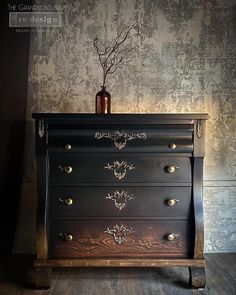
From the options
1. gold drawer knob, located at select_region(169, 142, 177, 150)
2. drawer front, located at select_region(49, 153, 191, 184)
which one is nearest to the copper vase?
drawer front, located at select_region(49, 153, 191, 184)

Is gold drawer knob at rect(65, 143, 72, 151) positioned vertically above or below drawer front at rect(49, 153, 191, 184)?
above

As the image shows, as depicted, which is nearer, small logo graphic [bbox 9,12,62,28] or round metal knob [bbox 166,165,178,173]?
round metal knob [bbox 166,165,178,173]

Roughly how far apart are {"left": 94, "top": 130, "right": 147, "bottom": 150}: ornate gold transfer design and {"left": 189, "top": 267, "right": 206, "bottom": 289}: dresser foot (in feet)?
2.81

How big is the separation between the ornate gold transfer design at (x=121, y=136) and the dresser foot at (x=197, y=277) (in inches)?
33.7

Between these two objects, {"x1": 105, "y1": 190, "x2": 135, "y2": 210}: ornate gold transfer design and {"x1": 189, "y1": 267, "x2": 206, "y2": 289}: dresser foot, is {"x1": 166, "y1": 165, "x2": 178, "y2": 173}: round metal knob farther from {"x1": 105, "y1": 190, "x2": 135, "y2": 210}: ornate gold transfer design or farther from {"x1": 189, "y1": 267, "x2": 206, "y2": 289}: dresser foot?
{"x1": 189, "y1": 267, "x2": 206, "y2": 289}: dresser foot

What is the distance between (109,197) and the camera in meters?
1.89

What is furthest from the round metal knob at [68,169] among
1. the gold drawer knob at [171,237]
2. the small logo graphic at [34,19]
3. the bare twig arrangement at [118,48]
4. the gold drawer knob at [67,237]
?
the small logo graphic at [34,19]

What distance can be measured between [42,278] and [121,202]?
65 centimetres

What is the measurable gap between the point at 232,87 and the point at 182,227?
47.1 inches

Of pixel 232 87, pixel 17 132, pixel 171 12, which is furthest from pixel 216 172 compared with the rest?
pixel 17 132

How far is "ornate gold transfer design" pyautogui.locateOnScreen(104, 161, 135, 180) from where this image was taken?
1882 mm

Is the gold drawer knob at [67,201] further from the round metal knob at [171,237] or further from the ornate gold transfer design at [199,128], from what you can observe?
the ornate gold transfer design at [199,128]

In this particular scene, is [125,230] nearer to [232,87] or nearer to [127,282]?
[127,282]

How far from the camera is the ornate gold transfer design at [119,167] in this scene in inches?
74.1
